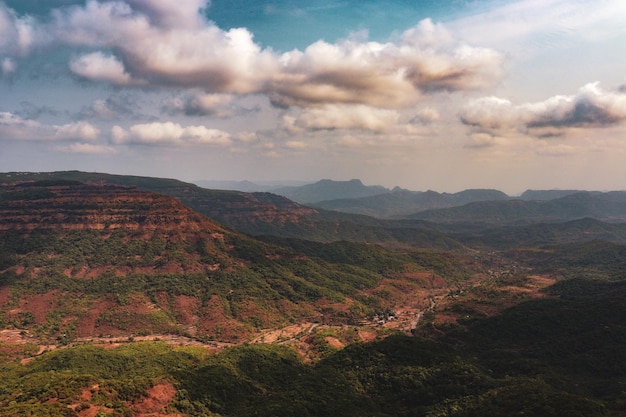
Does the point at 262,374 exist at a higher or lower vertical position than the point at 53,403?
lower

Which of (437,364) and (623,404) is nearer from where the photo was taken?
(623,404)

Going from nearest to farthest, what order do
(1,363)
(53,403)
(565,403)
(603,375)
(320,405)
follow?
(53,403)
(565,403)
(320,405)
(603,375)
(1,363)

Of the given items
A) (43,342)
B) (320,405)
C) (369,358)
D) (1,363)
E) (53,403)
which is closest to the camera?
(53,403)

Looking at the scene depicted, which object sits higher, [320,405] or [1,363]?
[320,405]

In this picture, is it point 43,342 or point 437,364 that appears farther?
point 43,342

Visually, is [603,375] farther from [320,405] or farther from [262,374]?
[262,374]

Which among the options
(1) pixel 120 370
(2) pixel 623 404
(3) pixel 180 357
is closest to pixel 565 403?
(2) pixel 623 404

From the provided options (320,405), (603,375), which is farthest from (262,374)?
(603,375)

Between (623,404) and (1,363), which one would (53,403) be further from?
(623,404)

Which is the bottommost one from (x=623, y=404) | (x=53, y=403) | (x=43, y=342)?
(x=43, y=342)
